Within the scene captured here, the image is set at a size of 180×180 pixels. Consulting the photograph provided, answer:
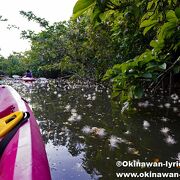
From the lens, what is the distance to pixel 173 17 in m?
1.30

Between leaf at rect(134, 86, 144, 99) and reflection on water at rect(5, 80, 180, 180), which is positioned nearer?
leaf at rect(134, 86, 144, 99)

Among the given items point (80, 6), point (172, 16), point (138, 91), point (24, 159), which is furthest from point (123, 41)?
point (80, 6)

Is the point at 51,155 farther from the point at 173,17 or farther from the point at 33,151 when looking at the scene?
the point at 173,17

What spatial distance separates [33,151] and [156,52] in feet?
4.00

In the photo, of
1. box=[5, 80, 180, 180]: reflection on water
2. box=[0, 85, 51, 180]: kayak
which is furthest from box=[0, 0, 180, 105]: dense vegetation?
box=[5, 80, 180, 180]: reflection on water

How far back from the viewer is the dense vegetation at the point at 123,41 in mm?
1421

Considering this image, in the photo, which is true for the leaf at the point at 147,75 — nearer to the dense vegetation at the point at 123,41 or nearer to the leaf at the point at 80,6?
the dense vegetation at the point at 123,41

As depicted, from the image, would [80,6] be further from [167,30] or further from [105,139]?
[105,139]

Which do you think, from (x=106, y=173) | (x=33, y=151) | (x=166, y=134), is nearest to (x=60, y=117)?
(x=166, y=134)

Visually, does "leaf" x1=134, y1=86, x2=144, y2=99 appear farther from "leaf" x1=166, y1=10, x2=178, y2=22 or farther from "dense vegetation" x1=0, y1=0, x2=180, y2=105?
"leaf" x1=166, y1=10, x2=178, y2=22

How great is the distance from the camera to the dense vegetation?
1.42 metres

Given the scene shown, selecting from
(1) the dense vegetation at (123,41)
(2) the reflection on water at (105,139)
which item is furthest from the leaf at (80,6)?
(2) the reflection on water at (105,139)

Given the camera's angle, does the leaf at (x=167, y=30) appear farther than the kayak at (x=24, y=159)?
No

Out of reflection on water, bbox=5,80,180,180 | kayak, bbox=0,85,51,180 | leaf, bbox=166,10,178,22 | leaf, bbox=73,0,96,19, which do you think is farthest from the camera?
reflection on water, bbox=5,80,180,180
